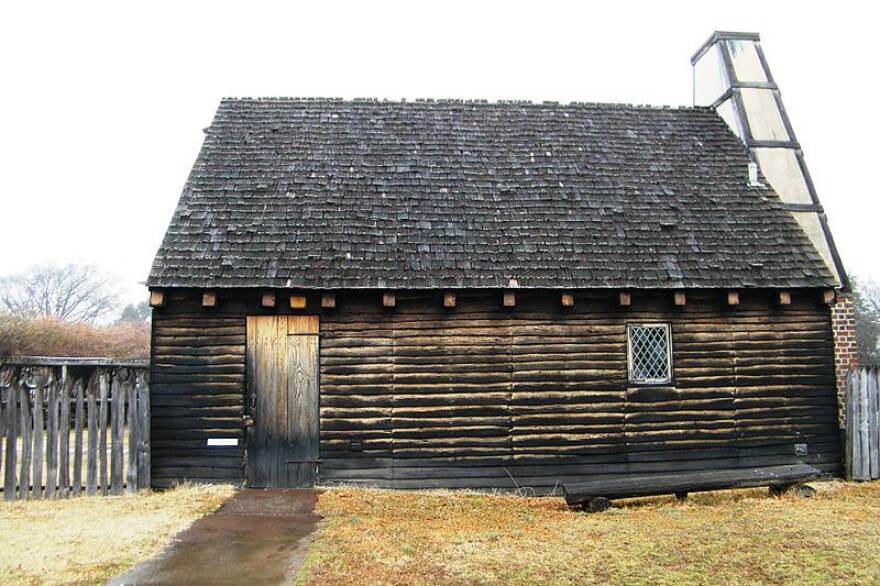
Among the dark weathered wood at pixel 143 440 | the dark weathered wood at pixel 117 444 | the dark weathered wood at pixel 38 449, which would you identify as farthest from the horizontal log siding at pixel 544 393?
the dark weathered wood at pixel 38 449

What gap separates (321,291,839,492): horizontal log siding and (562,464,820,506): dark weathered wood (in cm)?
119

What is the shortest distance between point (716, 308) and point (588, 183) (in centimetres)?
326

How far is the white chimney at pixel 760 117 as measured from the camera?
513 inches

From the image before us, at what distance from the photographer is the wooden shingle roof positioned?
35.2 feet

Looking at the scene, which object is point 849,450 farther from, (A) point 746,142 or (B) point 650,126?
(B) point 650,126

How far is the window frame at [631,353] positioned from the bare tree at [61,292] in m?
56.2

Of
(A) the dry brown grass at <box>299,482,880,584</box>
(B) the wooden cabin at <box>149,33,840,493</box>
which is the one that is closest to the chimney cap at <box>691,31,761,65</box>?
(B) the wooden cabin at <box>149,33,840,493</box>

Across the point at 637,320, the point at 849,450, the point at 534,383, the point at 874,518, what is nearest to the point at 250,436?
the point at 534,383

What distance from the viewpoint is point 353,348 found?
1070 cm

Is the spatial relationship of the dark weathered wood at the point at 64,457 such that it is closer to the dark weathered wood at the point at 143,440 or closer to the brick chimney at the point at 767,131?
the dark weathered wood at the point at 143,440

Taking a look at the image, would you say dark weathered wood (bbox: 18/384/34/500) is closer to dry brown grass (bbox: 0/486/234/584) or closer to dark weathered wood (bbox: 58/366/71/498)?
dry brown grass (bbox: 0/486/234/584)

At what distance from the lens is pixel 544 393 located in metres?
10.9

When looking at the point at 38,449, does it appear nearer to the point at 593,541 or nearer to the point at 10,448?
the point at 10,448

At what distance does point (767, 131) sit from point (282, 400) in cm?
1109
